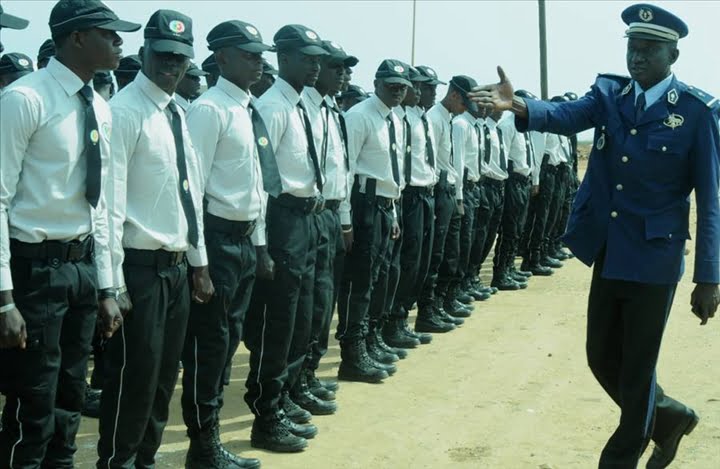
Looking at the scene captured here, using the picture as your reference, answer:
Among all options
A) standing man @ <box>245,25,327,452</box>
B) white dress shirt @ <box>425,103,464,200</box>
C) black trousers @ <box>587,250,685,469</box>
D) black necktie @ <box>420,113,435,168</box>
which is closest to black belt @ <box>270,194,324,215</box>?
standing man @ <box>245,25,327,452</box>

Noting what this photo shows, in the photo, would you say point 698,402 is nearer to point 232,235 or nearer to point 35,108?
point 232,235

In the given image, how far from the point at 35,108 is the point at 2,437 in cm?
136

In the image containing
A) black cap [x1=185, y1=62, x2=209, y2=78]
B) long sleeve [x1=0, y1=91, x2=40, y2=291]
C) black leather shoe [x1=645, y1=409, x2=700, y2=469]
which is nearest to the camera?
long sleeve [x1=0, y1=91, x2=40, y2=291]

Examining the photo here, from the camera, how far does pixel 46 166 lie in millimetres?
4152

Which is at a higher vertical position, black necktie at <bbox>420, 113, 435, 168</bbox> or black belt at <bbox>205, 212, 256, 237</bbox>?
black belt at <bbox>205, 212, 256, 237</bbox>

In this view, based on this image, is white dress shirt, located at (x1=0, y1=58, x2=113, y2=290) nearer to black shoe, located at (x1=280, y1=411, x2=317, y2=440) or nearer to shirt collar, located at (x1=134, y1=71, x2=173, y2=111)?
shirt collar, located at (x1=134, y1=71, x2=173, y2=111)

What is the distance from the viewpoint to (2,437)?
4176 millimetres

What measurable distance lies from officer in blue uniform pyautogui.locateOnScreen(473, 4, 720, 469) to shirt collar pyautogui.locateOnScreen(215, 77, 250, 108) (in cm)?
135

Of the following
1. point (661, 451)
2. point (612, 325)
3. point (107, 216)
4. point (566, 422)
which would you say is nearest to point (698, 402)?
point (566, 422)

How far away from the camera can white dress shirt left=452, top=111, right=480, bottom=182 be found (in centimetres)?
1123

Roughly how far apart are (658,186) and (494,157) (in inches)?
278

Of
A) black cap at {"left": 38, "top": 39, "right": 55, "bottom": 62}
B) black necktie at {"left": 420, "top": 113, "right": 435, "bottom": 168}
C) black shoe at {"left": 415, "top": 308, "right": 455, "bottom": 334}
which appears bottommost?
black shoe at {"left": 415, "top": 308, "right": 455, "bottom": 334}

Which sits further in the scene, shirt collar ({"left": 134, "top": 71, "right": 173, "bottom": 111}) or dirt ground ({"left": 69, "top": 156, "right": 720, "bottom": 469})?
dirt ground ({"left": 69, "top": 156, "right": 720, "bottom": 469})

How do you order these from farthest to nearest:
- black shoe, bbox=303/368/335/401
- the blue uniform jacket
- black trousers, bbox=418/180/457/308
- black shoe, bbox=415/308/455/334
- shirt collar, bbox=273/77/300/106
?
black shoe, bbox=415/308/455/334 < black trousers, bbox=418/180/457/308 < black shoe, bbox=303/368/335/401 < shirt collar, bbox=273/77/300/106 < the blue uniform jacket
